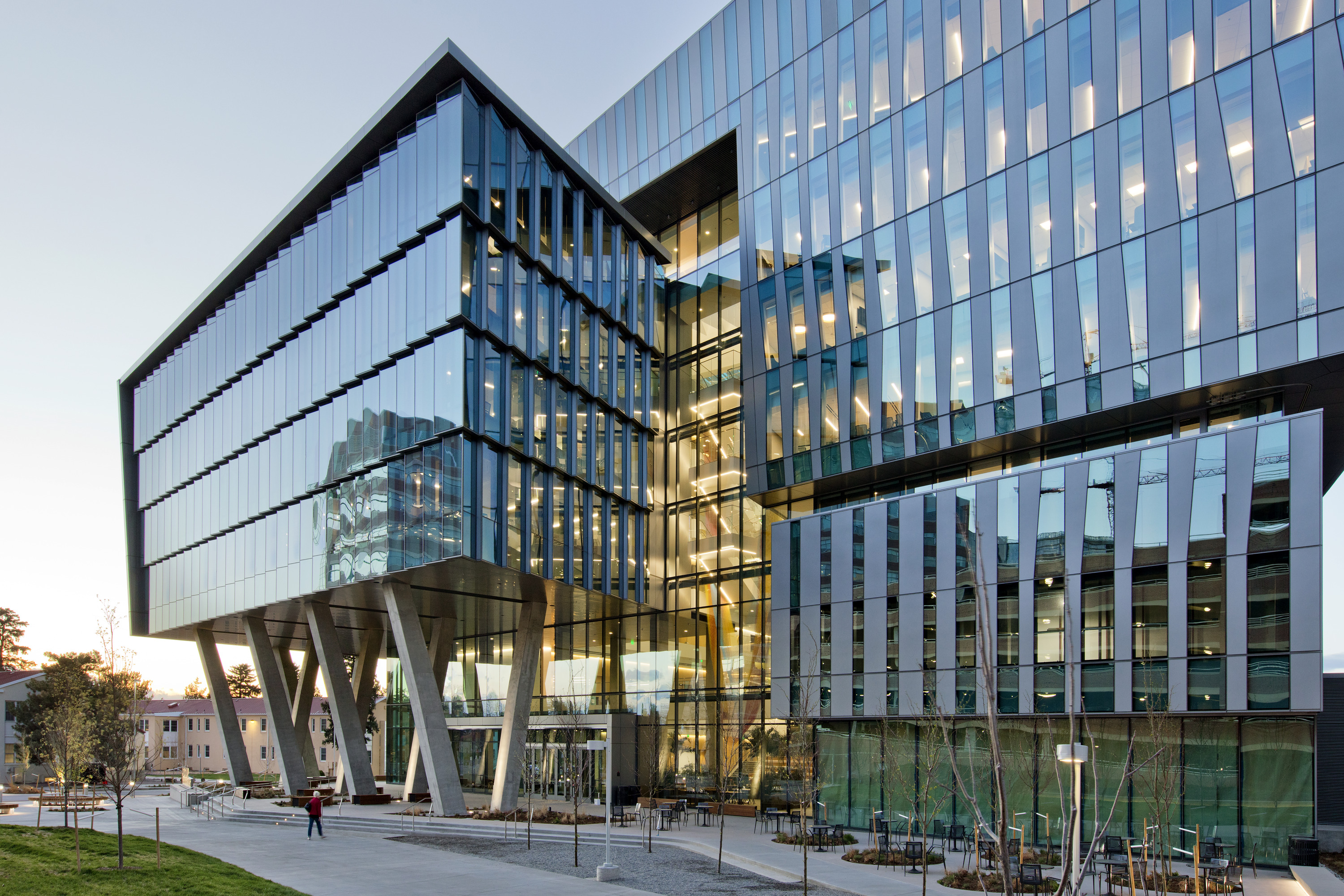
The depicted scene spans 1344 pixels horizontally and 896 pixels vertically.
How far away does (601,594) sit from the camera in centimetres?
3712

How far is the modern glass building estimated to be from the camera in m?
24.9

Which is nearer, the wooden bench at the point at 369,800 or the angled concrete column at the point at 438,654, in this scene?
the wooden bench at the point at 369,800

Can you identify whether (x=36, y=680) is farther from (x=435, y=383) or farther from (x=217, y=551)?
(x=435, y=383)

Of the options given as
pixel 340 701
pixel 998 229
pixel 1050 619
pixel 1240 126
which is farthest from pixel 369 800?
pixel 1240 126

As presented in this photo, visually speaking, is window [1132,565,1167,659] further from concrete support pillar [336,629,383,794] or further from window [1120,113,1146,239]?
concrete support pillar [336,629,383,794]

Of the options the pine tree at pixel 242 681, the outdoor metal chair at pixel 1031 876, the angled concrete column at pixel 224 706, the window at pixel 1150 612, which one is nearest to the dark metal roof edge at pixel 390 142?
the angled concrete column at pixel 224 706

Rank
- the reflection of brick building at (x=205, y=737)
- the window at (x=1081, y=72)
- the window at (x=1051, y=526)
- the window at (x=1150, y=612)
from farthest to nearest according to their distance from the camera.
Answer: the reflection of brick building at (x=205, y=737) < the window at (x=1081, y=72) < the window at (x=1051, y=526) < the window at (x=1150, y=612)

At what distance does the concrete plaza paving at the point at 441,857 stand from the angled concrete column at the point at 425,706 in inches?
49.7

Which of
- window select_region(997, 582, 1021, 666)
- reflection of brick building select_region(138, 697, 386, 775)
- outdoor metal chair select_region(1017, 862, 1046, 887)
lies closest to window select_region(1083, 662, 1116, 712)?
window select_region(997, 582, 1021, 666)

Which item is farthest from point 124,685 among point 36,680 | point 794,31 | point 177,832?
point 36,680

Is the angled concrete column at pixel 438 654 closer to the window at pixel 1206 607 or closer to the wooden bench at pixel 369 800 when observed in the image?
the wooden bench at pixel 369 800

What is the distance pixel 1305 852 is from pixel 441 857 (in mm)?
20514

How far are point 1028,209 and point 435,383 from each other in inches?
752

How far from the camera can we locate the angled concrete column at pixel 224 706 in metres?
51.9
